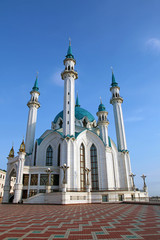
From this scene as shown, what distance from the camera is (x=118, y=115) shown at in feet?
142

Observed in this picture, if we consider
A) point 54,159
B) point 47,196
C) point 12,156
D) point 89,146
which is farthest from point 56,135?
point 47,196

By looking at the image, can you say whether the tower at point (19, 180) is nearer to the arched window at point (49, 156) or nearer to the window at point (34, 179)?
the window at point (34, 179)

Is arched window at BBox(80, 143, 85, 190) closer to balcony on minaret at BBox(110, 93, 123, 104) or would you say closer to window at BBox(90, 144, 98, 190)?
A: window at BBox(90, 144, 98, 190)

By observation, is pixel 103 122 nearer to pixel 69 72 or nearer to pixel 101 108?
pixel 101 108

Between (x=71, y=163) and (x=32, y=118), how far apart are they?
17815mm

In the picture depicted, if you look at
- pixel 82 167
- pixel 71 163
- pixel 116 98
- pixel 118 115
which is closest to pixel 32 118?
pixel 71 163

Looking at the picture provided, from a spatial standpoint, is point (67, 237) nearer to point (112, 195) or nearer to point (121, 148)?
point (112, 195)

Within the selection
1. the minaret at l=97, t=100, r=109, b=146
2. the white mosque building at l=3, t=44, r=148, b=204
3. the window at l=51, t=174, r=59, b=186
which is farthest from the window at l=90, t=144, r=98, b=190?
the window at l=51, t=174, r=59, b=186

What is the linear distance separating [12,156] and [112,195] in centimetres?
2171

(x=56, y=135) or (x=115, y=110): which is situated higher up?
(x=115, y=110)

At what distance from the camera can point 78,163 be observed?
3281 cm

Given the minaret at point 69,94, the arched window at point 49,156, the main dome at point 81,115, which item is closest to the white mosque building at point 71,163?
the minaret at point 69,94

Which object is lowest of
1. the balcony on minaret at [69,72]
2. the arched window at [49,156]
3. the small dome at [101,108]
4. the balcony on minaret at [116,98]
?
the arched window at [49,156]

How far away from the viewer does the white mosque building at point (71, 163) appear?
2871 centimetres
